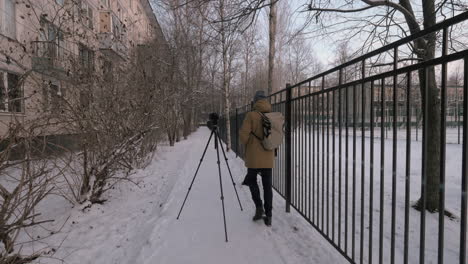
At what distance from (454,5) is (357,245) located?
15.1 feet

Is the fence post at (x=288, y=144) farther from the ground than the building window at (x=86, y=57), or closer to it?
closer to it

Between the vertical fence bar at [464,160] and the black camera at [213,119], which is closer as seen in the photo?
the vertical fence bar at [464,160]

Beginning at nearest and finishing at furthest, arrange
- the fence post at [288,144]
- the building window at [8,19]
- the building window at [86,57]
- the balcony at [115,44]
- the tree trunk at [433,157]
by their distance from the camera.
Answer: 1. the fence post at [288,144]
2. the tree trunk at [433,157]
3. the building window at [86,57]
4. the balcony at [115,44]
5. the building window at [8,19]

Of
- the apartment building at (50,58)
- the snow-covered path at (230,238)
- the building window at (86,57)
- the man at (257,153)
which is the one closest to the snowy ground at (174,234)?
the snow-covered path at (230,238)

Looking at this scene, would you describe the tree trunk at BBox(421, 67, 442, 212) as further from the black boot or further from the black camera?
the black camera

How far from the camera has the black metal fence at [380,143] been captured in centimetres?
159

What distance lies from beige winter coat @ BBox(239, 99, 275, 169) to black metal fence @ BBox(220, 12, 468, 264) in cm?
50

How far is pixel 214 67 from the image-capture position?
841 inches

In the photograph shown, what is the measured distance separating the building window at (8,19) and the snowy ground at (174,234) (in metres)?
8.42

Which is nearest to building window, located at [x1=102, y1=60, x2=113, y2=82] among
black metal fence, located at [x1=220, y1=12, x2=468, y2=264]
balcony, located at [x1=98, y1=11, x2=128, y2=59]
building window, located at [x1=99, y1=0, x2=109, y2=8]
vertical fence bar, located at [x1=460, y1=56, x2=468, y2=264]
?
balcony, located at [x1=98, y1=11, x2=128, y2=59]

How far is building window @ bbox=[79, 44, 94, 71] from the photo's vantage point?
476 cm

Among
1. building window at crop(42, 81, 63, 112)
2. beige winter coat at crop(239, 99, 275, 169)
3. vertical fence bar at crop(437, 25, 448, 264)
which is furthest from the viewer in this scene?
building window at crop(42, 81, 63, 112)

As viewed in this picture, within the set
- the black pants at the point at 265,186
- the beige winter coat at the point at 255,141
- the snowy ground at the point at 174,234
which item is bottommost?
the snowy ground at the point at 174,234

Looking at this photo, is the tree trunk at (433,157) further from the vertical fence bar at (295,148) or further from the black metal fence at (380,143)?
the vertical fence bar at (295,148)
